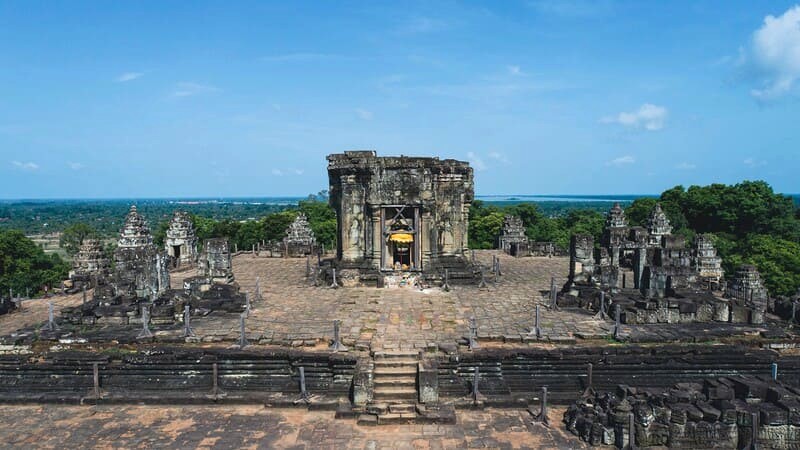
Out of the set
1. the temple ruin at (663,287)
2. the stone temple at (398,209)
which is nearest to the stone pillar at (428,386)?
the temple ruin at (663,287)

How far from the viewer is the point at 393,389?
30.9 ft

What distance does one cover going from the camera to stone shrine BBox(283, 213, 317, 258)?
85.7 feet

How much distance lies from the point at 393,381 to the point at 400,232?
29.4 ft

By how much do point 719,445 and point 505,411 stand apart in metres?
3.48

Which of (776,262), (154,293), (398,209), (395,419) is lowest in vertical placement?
(395,419)

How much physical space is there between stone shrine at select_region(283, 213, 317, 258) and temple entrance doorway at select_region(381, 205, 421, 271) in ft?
27.1

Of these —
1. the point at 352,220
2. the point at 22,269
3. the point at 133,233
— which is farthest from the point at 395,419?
the point at 22,269

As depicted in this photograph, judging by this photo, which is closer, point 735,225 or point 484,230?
point 735,225

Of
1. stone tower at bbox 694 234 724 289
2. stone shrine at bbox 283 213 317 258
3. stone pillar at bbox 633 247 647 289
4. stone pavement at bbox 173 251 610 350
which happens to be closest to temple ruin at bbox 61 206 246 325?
stone pavement at bbox 173 251 610 350

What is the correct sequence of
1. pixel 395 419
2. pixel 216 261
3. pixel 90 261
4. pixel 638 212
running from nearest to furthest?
pixel 395 419 → pixel 216 261 → pixel 90 261 → pixel 638 212

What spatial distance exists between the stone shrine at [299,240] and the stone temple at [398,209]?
805 cm

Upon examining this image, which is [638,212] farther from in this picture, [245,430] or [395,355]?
[245,430]

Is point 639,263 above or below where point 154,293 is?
above

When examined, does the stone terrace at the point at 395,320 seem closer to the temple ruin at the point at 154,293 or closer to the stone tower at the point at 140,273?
the temple ruin at the point at 154,293
